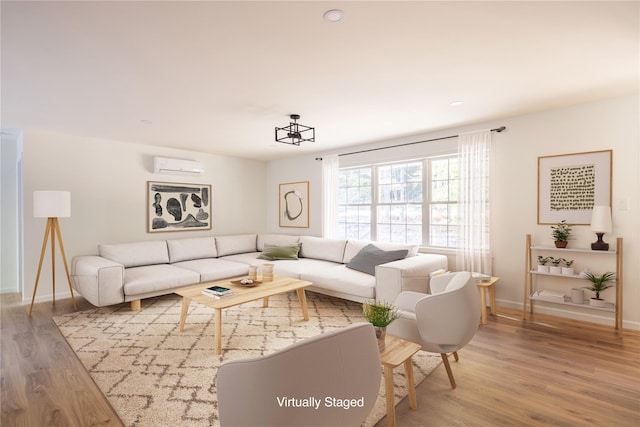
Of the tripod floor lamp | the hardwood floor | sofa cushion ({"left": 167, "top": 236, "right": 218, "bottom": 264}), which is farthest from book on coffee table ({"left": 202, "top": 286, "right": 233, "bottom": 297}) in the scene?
sofa cushion ({"left": 167, "top": 236, "right": 218, "bottom": 264})

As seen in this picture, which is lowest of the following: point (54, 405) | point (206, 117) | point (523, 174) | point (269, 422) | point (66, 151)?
point (54, 405)

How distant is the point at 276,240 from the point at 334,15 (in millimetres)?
4371

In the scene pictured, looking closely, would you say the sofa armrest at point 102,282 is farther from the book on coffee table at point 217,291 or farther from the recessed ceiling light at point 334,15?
the recessed ceiling light at point 334,15

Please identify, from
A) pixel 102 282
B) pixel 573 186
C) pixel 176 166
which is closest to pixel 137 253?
pixel 102 282

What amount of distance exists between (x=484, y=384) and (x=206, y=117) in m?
3.63

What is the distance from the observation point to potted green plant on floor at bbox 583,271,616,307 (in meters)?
3.09

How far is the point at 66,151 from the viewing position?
429cm

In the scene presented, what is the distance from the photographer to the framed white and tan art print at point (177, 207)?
16.6 ft

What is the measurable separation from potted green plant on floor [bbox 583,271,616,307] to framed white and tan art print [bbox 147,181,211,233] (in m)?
5.41

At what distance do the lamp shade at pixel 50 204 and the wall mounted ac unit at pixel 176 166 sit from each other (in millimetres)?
1328

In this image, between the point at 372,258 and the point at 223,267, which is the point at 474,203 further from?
the point at 223,267

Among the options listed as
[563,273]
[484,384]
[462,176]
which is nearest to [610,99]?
[462,176]

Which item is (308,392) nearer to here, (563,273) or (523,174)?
(563,273)

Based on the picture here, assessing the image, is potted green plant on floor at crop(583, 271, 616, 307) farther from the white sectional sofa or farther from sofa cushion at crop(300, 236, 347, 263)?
sofa cushion at crop(300, 236, 347, 263)
